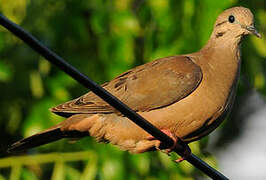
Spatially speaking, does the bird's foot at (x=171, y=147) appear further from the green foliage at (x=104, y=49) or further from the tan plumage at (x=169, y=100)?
the green foliage at (x=104, y=49)

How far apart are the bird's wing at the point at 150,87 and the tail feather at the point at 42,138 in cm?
13

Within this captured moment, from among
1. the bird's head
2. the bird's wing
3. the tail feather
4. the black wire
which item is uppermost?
the bird's head

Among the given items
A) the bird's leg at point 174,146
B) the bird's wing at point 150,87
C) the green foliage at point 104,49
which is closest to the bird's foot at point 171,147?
the bird's leg at point 174,146

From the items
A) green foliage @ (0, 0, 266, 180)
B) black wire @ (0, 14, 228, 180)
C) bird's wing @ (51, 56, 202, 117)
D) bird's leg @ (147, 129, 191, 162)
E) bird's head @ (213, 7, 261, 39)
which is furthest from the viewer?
green foliage @ (0, 0, 266, 180)

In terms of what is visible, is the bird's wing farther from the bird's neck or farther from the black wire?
the black wire

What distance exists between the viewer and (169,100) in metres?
4.40

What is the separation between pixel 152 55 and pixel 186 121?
838 millimetres

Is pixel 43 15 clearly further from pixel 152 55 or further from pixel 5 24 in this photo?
pixel 5 24

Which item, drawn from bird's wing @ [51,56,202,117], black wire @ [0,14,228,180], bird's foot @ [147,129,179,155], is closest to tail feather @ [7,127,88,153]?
bird's wing @ [51,56,202,117]

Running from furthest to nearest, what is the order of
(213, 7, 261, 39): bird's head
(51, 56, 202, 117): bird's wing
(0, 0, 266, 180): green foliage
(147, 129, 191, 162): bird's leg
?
(0, 0, 266, 180): green foliage < (213, 7, 261, 39): bird's head < (51, 56, 202, 117): bird's wing < (147, 129, 191, 162): bird's leg

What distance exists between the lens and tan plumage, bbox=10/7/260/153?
4316 millimetres

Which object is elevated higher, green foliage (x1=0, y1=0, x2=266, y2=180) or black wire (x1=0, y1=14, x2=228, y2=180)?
green foliage (x1=0, y1=0, x2=266, y2=180)

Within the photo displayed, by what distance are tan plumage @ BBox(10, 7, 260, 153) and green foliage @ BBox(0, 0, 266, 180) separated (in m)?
0.19

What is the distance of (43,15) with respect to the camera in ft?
18.7
